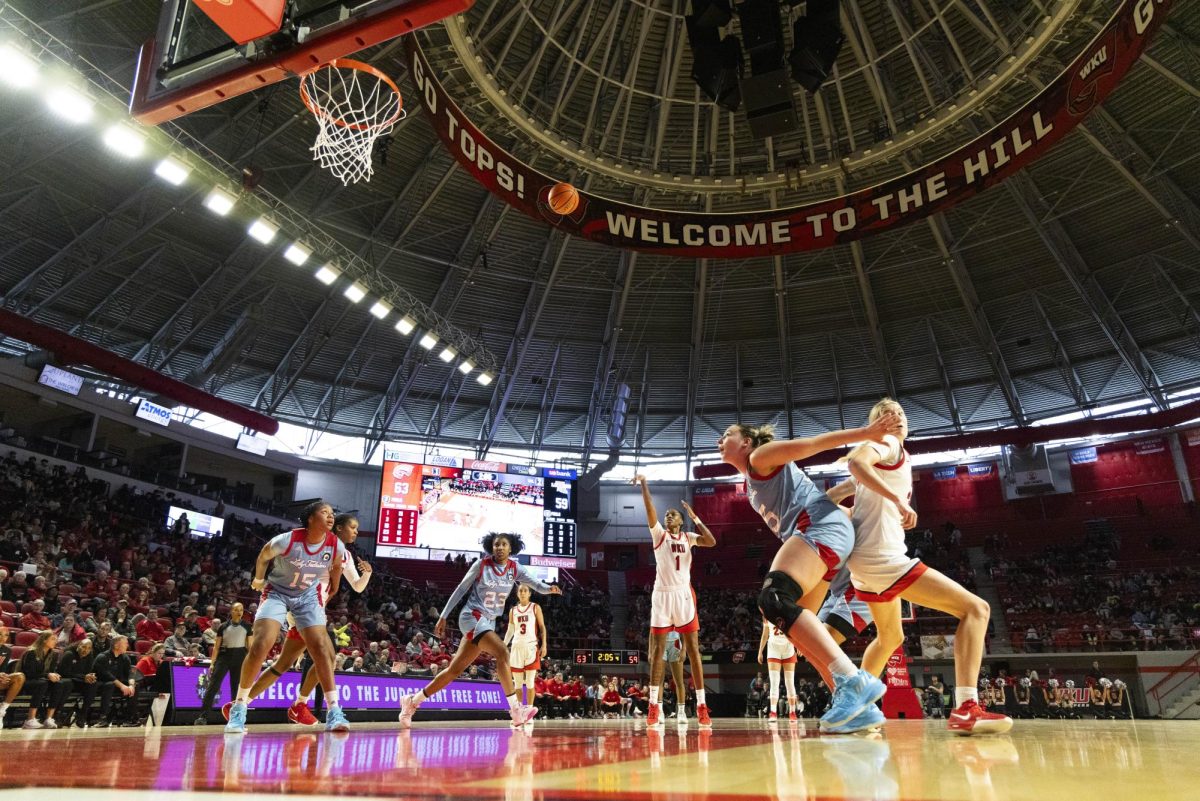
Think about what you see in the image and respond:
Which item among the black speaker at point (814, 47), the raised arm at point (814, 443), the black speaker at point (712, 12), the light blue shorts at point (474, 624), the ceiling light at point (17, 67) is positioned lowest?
the light blue shorts at point (474, 624)

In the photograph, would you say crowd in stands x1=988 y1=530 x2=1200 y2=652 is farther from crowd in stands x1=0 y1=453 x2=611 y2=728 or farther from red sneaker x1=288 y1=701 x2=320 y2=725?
red sneaker x1=288 y1=701 x2=320 y2=725

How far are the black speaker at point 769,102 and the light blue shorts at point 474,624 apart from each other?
300 inches

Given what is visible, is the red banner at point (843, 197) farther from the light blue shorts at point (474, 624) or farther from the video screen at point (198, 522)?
the video screen at point (198, 522)

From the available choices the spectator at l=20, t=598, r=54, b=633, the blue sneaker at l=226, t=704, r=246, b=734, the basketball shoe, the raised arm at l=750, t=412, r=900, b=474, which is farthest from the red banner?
the spectator at l=20, t=598, r=54, b=633

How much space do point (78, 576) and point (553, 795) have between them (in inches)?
841

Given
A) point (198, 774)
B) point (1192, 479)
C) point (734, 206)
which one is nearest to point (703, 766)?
point (198, 774)

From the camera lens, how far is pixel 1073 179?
21266mm

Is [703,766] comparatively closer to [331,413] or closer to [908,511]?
[908,511]

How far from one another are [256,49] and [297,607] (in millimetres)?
4924

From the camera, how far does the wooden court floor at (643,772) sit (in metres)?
2.13

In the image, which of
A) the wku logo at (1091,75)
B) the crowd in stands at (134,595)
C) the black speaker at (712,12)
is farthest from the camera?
the crowd in stands at (134,595)

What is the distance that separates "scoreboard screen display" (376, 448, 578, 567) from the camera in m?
27.4

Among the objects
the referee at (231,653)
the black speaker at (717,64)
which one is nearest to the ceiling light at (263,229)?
the referee at (231,653)

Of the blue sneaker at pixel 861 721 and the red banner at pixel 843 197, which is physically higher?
the red banner at pixel 843 197
